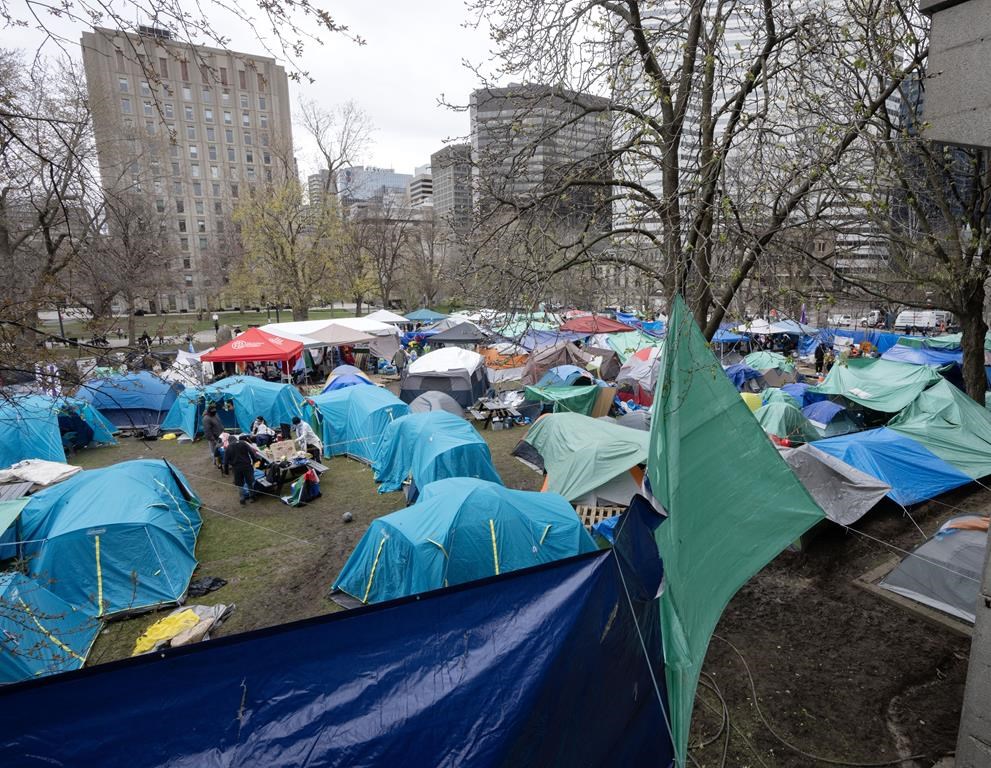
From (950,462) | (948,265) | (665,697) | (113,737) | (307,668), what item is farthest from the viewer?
(950,462)

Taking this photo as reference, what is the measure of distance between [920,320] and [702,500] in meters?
46.4

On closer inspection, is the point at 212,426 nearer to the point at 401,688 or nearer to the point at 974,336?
the point at 401,688

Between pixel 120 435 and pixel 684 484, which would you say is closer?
pixel 684 484

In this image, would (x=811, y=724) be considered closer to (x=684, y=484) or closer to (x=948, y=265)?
(x=684, y=484)

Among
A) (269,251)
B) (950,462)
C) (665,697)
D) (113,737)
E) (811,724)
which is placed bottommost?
(811,724)

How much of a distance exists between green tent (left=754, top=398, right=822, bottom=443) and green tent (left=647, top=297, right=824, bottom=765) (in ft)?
30.0

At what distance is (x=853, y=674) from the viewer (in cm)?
591

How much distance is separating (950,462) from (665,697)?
10.4 metres

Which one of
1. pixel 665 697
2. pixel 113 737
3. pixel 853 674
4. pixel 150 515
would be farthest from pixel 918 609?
pixel 150 515

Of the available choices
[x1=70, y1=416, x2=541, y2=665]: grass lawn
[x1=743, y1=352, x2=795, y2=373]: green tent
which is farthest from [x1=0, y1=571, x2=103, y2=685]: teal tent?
[x1=743, y1=352, x2=795, y2=373]: green tent

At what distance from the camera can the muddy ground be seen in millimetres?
5141

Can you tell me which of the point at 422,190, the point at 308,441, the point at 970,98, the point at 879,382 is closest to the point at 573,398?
the point at 308,441

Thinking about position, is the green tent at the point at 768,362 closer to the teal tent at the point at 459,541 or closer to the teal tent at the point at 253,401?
the teal tent at the point at 253,401

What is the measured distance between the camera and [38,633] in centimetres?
486
